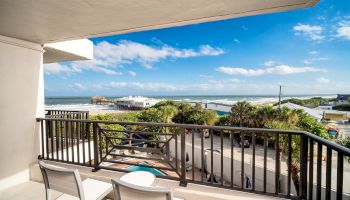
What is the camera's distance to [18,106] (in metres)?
3.13

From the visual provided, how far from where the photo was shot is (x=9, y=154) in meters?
3.02

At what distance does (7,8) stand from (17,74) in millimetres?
1456

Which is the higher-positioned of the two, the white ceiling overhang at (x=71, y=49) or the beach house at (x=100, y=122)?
the white ceiling overhang at (x=71, y=49)

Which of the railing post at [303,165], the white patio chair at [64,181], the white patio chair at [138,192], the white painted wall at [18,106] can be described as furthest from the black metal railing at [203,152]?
the white patio chair at [138,192]

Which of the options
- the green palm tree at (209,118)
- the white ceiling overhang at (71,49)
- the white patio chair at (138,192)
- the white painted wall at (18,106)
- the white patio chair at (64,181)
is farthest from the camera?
the green palm tree at (209,118)

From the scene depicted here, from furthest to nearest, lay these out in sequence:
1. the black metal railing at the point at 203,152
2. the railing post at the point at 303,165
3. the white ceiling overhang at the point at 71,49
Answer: the white ceiling overhang at the point at 71,49, the railing post at the point at 303,165, the black metal railing at the point at 203,152

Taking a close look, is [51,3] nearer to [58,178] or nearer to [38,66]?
[58,178]

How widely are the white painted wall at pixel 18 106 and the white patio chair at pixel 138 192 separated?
2.81m

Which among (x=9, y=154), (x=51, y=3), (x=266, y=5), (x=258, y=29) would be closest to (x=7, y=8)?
(x=51, y=3)

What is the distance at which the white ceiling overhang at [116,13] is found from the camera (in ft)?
6.07

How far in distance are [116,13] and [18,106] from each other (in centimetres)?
239

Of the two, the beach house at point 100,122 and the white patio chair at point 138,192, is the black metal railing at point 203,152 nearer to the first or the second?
the beach house at point 100,122

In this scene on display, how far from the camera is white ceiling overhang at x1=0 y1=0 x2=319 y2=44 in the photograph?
1.85m

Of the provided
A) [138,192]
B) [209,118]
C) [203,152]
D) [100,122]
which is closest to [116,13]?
[100,122]
